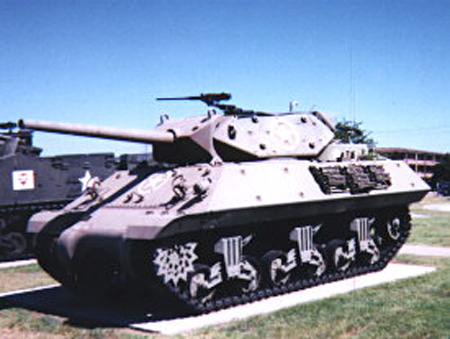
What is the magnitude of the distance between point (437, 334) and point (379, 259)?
5.64 meters

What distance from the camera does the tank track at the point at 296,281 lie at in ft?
29.6

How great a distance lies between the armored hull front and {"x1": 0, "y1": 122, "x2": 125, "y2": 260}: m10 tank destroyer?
6370mm

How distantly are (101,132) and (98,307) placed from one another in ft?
9.66

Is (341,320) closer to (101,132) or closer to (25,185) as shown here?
(101,132)

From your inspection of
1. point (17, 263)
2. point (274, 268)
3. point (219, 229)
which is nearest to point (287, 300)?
point (274, 268)

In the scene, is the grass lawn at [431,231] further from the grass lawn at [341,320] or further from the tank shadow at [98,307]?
the tank shadow at [98,307]

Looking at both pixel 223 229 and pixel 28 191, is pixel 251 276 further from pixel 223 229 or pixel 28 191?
pixel 28 191

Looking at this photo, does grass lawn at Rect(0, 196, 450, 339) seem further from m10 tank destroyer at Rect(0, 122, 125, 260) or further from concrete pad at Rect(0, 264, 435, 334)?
m10 tank destroyer at Rect(0, 122, 125, 260)

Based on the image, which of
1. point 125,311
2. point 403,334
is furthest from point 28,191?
point 403,334

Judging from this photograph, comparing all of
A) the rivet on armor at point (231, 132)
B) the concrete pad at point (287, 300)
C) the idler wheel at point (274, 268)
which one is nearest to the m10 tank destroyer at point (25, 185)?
the rivet on armor at point (231, 132)

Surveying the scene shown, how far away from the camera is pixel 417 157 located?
79375 millimetres

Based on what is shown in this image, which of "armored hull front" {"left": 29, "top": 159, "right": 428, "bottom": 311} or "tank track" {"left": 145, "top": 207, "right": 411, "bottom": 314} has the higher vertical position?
"armored hull front" {"left": 29, "top": 159, "right": 428, "bottom": 311}

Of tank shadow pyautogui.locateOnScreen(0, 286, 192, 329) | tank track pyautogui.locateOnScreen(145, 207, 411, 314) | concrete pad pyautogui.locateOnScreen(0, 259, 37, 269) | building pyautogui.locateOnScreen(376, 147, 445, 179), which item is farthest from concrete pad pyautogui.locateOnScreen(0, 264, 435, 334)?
Result: building pyautogui.locateOnScreen(376, 147, 445, 179)

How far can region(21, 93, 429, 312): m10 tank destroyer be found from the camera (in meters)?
9.03
